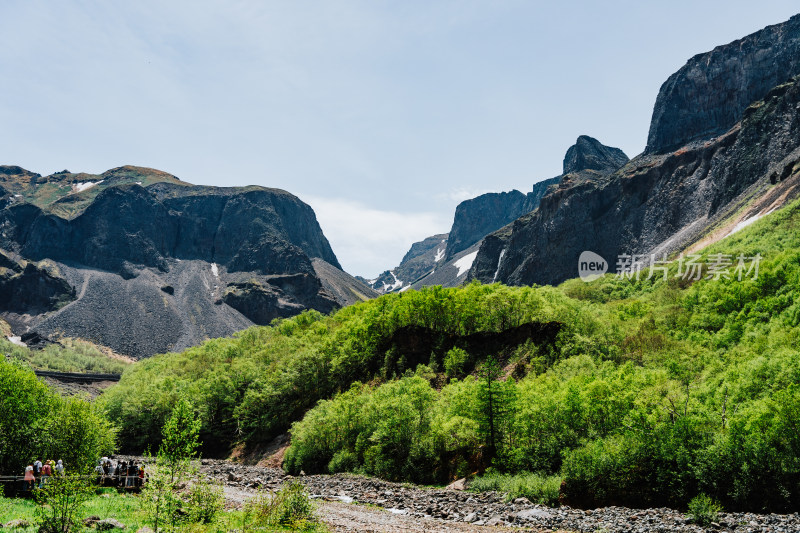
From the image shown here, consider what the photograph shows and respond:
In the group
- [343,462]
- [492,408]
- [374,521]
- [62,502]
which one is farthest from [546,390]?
[62,502]

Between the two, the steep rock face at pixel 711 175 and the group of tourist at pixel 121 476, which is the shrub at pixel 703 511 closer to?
the group of tourist at pixel 121 476

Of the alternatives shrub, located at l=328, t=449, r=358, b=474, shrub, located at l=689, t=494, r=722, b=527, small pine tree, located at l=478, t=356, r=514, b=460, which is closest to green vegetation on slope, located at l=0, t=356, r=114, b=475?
shrub, located at l=328, t=449, r=358, b=474

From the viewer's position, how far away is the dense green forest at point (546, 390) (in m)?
28.4

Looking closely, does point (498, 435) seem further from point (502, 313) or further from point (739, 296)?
point (739, 296)

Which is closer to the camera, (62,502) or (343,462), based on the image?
(62,502)

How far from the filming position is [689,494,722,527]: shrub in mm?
23547

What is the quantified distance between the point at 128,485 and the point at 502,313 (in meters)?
46.3

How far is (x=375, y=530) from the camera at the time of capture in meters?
22.4

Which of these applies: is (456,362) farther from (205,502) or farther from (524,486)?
(205,502)

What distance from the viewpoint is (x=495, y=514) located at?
2795cm

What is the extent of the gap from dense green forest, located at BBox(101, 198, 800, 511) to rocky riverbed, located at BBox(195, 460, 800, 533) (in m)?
2.78

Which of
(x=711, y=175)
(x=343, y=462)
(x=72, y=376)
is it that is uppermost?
(x=711, y=175)

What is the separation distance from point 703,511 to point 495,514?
34.2 ft

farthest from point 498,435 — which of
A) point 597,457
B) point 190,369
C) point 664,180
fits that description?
point 664,180
